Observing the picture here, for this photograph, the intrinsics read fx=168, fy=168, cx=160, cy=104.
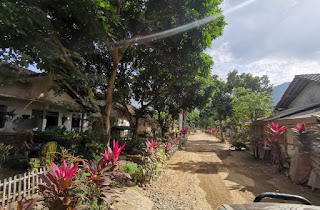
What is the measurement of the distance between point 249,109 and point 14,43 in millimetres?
12091


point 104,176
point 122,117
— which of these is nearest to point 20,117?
point 104,176

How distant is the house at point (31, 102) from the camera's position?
7250mm

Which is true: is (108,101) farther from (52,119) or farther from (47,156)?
(52,119)

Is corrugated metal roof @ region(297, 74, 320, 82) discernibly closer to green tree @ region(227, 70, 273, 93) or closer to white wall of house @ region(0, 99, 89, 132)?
green tree @ region(227, 70, 273, 93)

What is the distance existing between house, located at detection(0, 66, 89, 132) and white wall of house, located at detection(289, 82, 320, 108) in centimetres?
1341

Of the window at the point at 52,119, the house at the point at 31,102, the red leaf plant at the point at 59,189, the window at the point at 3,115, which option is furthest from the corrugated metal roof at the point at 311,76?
the window at the point at 3,115

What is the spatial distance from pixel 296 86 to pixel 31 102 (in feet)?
52.9

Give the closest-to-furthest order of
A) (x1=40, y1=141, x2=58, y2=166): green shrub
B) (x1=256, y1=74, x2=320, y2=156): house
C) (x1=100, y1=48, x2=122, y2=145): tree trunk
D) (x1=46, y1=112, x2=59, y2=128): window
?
1. (x1=40, y1=141, x2=58, y2=166): green shrub
2. (x1=100, y1=48, x2=122, y2=145): tree trunk
3. (x1=256, y1=74, x2=320, y2=156): house
4. (x1=46, y1=112, x2=59, y2=128): window

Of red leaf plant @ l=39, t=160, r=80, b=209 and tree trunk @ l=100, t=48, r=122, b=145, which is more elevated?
tree trunk @ l=100, t=48, r=122, b=145

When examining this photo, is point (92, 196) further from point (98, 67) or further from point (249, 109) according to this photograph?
point (249, 109)

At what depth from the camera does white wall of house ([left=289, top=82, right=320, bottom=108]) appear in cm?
1041

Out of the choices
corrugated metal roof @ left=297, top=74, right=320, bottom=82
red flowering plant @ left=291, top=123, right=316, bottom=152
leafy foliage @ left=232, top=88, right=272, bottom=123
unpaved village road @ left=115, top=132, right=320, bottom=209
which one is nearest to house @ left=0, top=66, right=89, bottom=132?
unpaved village road @ left=115, top=132, right=320, bottom=209

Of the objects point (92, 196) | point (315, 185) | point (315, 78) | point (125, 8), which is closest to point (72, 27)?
point (125, 8)

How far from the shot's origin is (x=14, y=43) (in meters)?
4.57
